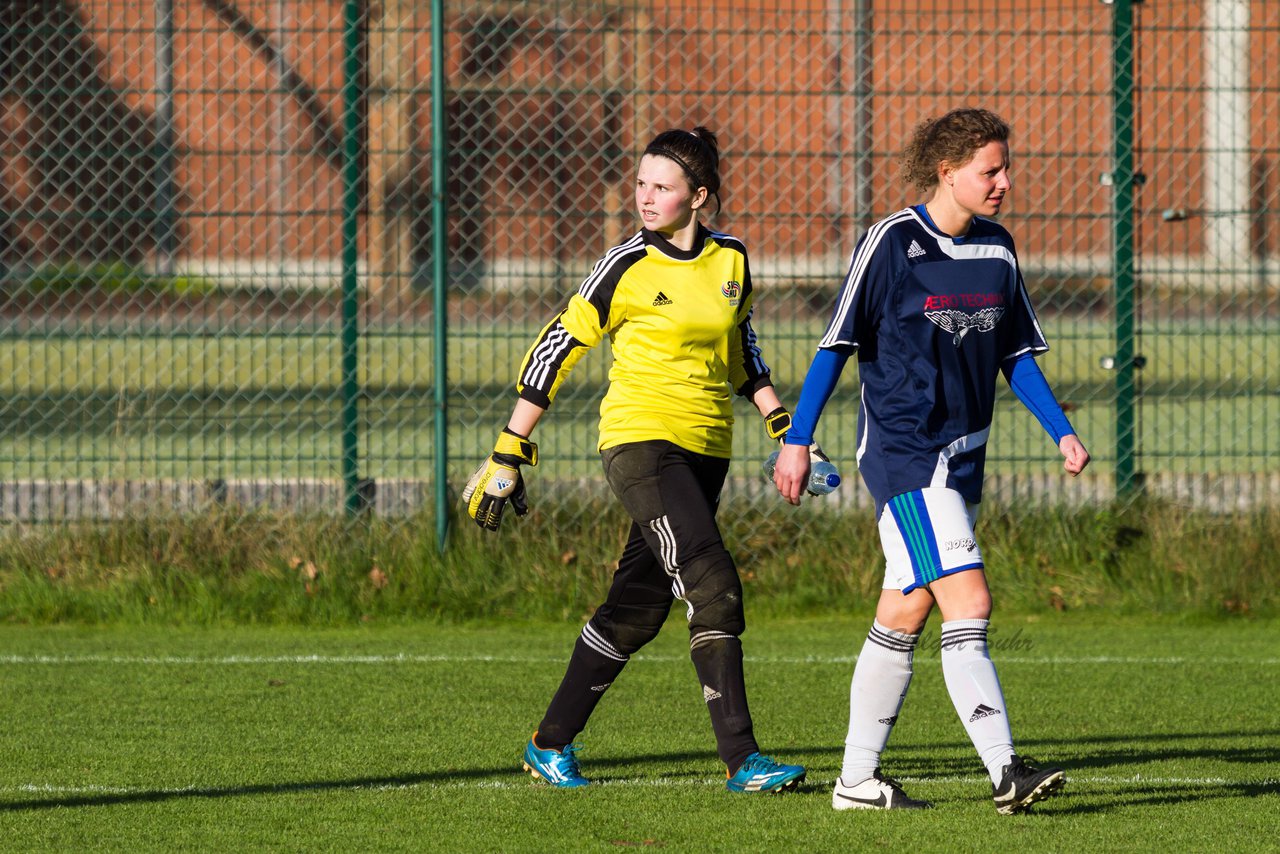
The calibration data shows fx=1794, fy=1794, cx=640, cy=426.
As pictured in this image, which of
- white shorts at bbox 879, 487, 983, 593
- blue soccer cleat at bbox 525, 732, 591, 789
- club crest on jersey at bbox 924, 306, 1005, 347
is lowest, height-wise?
blue soccer cleat at bbox 525, 732, 591, 789

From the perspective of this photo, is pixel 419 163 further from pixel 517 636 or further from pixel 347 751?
pixel 347 751

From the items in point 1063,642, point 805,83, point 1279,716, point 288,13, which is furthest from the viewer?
point 288,13

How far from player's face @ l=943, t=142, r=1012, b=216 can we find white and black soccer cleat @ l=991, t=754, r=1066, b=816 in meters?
1.39

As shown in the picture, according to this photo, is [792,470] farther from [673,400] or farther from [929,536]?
[673,400]

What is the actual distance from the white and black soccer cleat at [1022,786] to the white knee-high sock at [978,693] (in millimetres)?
28

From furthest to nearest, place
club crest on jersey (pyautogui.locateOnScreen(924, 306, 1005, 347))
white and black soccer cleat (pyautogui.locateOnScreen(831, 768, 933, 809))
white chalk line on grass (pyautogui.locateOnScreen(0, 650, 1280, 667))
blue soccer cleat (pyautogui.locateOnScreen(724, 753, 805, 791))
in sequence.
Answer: white chalk line on grass (pyautogui.locateOnScreen(0, 650, 1280, 667)) → blue soccer cleat (pyautogui.locateOnScreen(724, 753, 805, 791)) → white and black soccer cleat (pyautogui.locateOnScreen(831, 768, 933, 809)) → club crest on jersey (pyautogui.locateOnScreen(924, 306, 1005, 347))

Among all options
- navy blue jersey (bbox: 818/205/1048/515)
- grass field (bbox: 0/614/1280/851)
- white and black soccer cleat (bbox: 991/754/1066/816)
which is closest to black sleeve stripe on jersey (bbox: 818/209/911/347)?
navy blue jersey (bbox: 818/205/1048/515)

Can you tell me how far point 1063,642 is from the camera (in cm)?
759

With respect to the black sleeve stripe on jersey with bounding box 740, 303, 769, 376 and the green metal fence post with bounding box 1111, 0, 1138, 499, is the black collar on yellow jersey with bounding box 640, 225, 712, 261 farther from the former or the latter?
the green metal fence post with bounding box 1111, 0, 1138, 499

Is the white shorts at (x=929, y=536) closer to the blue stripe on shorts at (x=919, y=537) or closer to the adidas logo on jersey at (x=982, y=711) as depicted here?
the blue stripe on shorts at (x=919, y=537)

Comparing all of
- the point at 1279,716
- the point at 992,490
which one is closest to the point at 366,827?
the point at 1279,716

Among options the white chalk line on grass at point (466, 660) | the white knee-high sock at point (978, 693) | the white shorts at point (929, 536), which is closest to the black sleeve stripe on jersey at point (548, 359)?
the white shorts at point (929, 536)

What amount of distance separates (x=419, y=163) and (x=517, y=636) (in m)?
2.76

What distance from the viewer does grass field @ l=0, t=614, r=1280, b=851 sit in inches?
177
